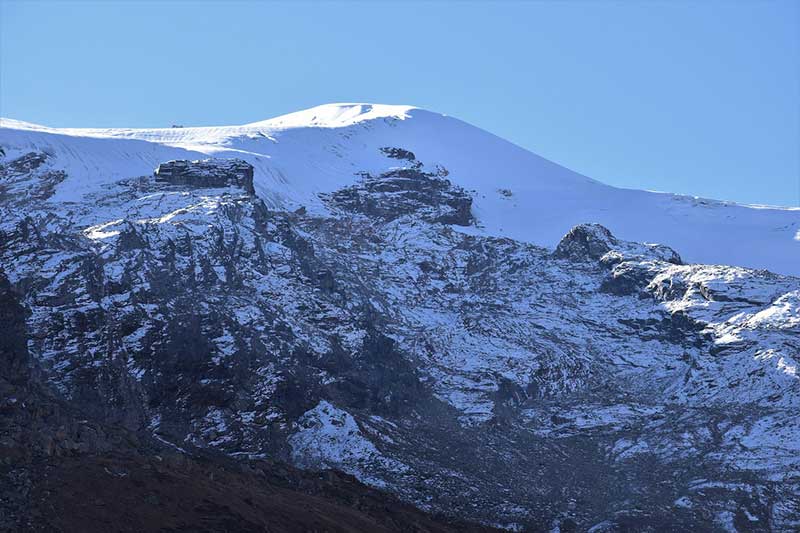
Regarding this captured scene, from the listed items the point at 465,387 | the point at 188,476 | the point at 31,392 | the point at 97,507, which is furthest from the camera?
the point at 465,387

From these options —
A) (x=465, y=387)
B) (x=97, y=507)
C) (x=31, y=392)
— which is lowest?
(x=97, y=507)

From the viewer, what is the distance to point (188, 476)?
4970 inches

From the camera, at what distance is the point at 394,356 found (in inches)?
7717

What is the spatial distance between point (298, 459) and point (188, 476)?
36.6 meters

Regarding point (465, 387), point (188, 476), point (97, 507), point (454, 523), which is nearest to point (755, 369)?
point (465, 387)

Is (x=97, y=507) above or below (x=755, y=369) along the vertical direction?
below

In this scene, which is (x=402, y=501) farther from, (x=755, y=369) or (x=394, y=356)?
(x=755, y=369)

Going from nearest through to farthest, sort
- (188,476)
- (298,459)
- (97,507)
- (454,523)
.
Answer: (97,507)
(188,476)
(454,523)
(298,459)

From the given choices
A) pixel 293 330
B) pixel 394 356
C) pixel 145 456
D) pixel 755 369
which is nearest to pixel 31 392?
pixel 145 456

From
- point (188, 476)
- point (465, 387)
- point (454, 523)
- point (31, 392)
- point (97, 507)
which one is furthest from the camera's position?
point (465, 387)

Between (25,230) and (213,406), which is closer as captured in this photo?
(213,406)

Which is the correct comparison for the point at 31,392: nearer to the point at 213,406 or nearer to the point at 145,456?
the point at 145,456

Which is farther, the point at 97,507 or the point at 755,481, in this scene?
the point at 755,481

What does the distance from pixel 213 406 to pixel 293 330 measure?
24768mm
